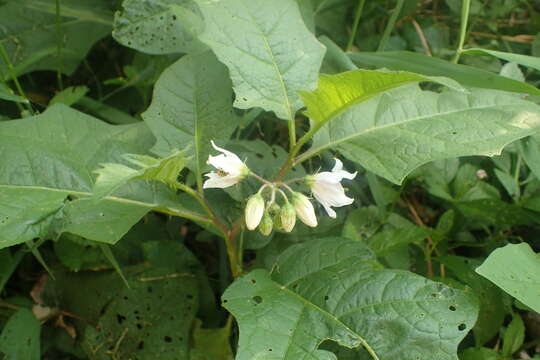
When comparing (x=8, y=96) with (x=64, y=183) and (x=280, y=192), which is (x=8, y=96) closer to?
(x=64, y=183)

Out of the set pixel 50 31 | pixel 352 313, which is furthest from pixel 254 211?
pixel 50 31

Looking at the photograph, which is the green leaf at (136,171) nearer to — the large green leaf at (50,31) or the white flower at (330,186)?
the white flower at (330,186)

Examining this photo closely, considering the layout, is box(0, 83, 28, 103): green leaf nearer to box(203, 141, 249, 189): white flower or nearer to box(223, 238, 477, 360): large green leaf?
box(203, 141, 249, 189): white flower

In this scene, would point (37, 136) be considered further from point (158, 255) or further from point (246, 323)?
point (246, 323)

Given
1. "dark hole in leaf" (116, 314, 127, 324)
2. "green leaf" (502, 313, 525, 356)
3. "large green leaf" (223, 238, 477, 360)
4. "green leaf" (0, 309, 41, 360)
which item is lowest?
"dark hole in leaf" (116, 314, 127, 324)

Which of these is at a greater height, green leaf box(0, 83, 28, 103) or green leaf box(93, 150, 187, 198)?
green leaf box(93, 150, 187, 198)

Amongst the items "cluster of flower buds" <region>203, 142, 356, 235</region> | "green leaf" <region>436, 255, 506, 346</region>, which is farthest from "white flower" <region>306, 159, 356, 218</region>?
"green leaf" <region>436, 255, 506, 346</region>

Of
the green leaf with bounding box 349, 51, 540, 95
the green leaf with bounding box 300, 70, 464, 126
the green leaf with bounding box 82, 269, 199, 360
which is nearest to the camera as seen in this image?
the green leaf with bounding box 300, 70, 464, 126
